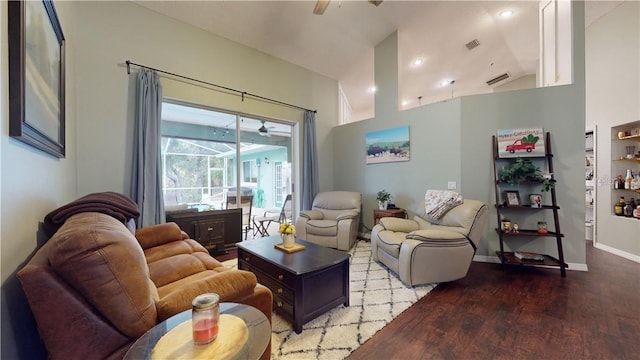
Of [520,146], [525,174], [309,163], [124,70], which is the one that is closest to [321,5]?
[124,70]

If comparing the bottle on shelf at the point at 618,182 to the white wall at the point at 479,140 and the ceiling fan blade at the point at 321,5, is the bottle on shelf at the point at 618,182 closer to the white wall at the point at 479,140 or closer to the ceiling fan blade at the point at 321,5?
the white wall at the point at 479,140

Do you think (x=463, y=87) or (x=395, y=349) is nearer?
(x=395, y=349)

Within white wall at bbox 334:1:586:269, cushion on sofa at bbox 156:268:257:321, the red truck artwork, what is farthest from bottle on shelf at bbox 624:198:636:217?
cushion on sofa at bbox 156:268:257:321

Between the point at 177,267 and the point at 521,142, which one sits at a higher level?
the point at 521,142

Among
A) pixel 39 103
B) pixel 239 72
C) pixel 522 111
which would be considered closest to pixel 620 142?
pixel 522 111

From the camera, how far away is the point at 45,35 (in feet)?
4.85

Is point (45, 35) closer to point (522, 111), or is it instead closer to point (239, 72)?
point (239, 72)

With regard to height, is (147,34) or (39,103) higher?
(147,34)

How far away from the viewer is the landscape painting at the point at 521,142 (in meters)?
3.13

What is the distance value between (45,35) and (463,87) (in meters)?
7.63

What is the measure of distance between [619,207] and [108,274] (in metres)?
6.23

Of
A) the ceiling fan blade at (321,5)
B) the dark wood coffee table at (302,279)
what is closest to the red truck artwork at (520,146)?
the dark wood coffee table at (302,279)

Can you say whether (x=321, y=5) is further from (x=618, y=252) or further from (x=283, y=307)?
(x=618, y=252)

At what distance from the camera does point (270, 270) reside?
212 cm
